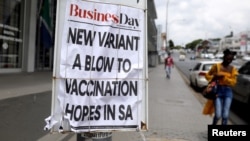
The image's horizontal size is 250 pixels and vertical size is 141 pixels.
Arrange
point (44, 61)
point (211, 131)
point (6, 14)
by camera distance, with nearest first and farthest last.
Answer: point (211, 131)
point (6, 14)
point (44, 61)

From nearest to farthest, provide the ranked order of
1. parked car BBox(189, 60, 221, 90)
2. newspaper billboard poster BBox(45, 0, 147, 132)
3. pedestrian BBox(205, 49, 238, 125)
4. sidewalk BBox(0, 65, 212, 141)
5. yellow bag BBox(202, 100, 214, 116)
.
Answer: newspaper billboard poster BBox(45, 0, 147, 132), pedestrian BBox(205, 49, 238, 125), sidewalk BBox(0, 65, 212, 141), yellow bag BBox(202, 100, 214, 116), parked car BBox(189, 60, 221, 90)

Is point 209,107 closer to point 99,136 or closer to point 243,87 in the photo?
point 243,87

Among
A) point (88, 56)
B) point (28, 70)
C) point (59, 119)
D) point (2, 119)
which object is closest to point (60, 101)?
point (59, 119)

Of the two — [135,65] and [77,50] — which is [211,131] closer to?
[135,65]

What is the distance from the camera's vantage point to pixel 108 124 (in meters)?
3.19

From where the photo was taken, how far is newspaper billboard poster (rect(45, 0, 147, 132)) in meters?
3.07

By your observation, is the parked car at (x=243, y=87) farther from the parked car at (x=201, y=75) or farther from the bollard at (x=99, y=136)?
the bollard at (x=99, y=136)

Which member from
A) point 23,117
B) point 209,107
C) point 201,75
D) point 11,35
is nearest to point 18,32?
point 11,35

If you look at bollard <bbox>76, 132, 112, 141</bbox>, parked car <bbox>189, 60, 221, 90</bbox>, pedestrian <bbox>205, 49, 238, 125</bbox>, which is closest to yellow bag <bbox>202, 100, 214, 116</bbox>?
pedestrian <bbox>205, 49, 238, 125</bbox>

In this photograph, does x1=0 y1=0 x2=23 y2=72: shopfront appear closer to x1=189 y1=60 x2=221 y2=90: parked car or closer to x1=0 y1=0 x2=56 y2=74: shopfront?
x1=0 y1=0 x2=56 y2=74: shopfront

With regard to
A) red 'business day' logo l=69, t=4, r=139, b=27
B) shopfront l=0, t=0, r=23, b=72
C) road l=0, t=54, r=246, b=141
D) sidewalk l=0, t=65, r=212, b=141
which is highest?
shopfront l=0, t=0, r=23, b=72

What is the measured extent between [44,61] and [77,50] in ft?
55.5

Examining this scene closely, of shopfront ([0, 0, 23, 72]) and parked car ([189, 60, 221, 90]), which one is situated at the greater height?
shopfront ([0, 0, 23, 72])

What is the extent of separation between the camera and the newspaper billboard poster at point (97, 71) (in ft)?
10.1
